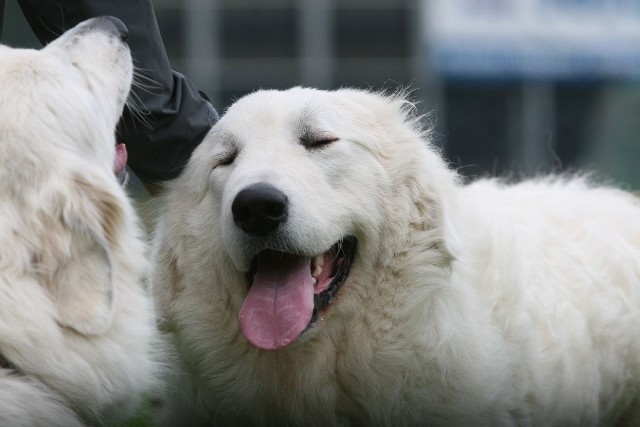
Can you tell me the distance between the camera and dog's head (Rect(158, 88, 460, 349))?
13.4 feet

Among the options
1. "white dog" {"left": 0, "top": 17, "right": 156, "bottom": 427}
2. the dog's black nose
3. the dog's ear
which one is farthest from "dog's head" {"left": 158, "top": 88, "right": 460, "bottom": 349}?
the dog's ear

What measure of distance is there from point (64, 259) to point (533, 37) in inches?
680

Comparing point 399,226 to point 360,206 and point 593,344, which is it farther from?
point 593,344

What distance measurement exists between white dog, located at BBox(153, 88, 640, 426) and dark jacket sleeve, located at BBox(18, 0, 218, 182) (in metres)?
0.22

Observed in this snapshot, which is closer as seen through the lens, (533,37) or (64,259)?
(64,259)

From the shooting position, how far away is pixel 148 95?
476cm

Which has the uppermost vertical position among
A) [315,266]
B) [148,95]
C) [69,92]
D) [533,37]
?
[69,92]

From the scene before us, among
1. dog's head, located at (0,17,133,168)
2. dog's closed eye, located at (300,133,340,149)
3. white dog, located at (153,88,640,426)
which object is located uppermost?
dog's head, located at (0,17,133,168)

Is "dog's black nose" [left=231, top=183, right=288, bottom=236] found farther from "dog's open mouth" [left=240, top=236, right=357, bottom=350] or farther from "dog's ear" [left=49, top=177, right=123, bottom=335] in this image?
"dog's ear" [left=49, top=177, right=123, bottom=335]

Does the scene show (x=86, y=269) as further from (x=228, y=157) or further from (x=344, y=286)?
(x=344, y=286)

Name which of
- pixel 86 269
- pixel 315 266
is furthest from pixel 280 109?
pixel 86 269

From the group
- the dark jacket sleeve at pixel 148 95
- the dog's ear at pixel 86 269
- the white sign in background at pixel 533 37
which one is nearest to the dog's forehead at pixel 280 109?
the dark jacket sleeve at pixel 148 95

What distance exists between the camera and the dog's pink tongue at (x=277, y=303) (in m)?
4.15

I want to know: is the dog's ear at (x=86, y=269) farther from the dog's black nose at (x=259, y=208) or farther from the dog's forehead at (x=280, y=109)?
the dog's forehead at (x=280, y=109)
